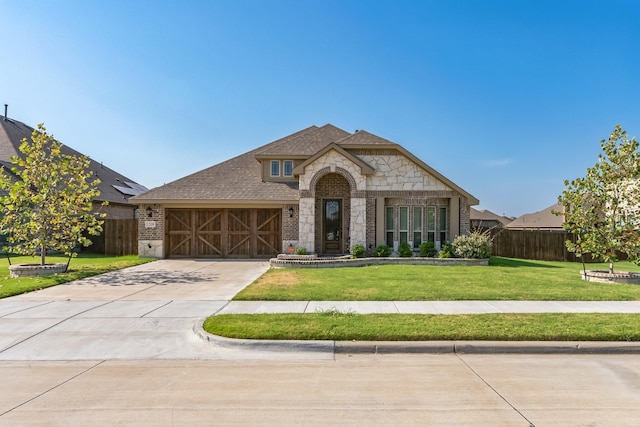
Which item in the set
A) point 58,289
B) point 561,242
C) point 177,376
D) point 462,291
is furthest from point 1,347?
point 561,242

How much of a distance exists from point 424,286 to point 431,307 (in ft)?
8.57

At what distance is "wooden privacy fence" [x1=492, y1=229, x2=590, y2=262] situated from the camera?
21656 mm

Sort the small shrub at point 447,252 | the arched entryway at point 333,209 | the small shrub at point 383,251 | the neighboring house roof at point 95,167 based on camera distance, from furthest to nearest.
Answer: the neighboring house roof at point 95,167, the arched entryway at point 333,209, the small shrub at point 383,251, the small shrub at point 447,252

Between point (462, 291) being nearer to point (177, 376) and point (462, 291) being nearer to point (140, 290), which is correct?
point (177, 376)

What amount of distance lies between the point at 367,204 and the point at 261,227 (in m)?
5.58

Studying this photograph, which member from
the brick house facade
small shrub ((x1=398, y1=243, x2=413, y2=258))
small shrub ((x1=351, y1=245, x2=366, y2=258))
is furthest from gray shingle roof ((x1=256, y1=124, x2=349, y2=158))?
small shrub ((x1=398, y1=243, x2=413, y2=258))

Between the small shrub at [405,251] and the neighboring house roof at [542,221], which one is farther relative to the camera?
the neighboring house roof at [542,221]

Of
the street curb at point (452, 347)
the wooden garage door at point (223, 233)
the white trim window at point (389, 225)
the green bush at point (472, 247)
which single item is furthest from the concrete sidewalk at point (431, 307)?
the wooden garage door at point (223, 233)

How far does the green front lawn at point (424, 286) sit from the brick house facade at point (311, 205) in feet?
12.7

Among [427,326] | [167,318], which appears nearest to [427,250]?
[427,326]

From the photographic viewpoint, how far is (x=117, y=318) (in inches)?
303

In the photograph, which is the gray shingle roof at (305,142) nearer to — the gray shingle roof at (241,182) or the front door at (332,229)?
the gray shingle roof at (241,182)

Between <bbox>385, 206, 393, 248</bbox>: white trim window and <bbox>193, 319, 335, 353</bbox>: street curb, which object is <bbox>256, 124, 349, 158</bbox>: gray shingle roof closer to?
<bbox>385, 206, 393, 248</bbox>: white trim window

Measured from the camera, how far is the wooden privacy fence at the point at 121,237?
2158cm
